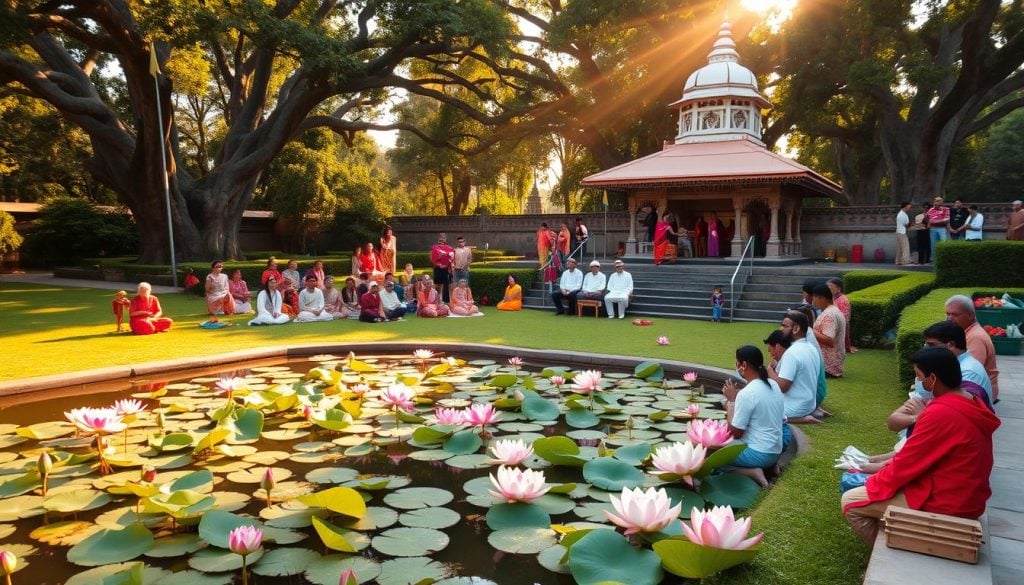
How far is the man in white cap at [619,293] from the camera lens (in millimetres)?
12805

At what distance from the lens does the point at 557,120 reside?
80.0 feet

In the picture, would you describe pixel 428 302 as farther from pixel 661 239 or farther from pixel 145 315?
pixel 661 239

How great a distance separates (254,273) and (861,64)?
18541 millimetres

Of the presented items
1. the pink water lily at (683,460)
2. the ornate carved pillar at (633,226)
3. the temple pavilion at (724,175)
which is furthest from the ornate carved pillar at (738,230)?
the pink water lily at (683,460)

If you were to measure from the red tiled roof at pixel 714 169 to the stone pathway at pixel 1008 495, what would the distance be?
1075 cm

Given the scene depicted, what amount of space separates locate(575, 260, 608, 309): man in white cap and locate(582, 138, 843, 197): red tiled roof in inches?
198

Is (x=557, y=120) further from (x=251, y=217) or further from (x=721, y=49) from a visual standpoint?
(x=251, y=217)

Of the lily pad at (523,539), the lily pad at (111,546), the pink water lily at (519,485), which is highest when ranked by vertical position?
the pink water lily at (519,485)

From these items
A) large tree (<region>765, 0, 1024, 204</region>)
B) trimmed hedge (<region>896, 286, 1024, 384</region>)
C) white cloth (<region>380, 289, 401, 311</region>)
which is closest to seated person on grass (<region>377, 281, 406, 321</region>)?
white cloth (<region>380, 289, 401, 311</region>)

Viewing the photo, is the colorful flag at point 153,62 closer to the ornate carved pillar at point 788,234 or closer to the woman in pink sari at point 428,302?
the woman in pink sari at point 428,302

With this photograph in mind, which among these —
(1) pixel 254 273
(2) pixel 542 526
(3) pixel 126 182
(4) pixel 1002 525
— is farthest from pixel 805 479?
(3) pixel 126 182

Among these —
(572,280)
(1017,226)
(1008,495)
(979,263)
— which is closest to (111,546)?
(1008,495)

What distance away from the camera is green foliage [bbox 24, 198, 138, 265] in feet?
75.4

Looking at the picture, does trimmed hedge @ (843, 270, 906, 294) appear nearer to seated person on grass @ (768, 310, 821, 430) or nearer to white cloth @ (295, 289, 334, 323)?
seated person on grass @ (768, 310, 821, 430)
